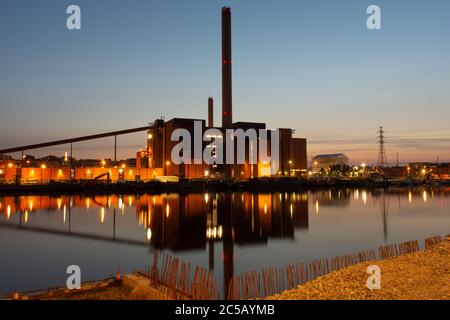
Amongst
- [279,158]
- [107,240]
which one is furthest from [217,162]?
[107,240]

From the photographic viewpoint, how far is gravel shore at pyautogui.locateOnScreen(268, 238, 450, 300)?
27.0ft

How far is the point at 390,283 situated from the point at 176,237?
14.6m

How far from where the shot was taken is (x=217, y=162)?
81062mm

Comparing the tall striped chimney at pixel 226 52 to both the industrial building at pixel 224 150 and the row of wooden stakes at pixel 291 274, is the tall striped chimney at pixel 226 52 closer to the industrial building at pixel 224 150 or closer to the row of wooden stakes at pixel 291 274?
the industrial building at pixel 224 150

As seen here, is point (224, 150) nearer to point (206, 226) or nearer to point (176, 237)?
point (206, 226)

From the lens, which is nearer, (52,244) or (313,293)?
(313,293)

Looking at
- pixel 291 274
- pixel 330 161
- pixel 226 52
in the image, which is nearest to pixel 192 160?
pixel 226 52

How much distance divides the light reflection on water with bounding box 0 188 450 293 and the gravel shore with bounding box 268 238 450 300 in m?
4.07

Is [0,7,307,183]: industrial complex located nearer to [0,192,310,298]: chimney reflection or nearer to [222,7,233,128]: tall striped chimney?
[222,7,233,128]: tall striped chimney

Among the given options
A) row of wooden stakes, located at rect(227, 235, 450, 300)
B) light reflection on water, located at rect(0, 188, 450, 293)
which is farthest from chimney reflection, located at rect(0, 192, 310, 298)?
row of wooden stakes, located at rect(227, 235, 450, 300)
